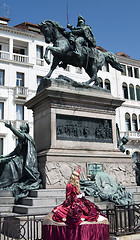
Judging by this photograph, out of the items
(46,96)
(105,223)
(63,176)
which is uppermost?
(46,96)

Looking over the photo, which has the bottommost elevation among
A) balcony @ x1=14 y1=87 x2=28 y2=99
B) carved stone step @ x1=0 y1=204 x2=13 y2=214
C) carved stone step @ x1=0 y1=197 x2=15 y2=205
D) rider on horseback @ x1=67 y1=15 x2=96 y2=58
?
carved stone step @ x1=0 y1=204 x2=13 y2=214

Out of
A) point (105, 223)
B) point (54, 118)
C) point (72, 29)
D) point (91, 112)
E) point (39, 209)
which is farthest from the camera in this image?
point (72, 29)

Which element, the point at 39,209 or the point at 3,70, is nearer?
the point at 39,209

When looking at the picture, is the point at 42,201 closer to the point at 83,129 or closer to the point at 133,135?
the point at 83,129

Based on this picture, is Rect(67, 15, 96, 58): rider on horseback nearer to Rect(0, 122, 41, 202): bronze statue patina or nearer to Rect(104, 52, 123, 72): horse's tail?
Rect(104, 52, 123, 72): horse's tail

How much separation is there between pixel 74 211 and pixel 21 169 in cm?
487

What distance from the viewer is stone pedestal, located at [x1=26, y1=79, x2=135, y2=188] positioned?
982 cm

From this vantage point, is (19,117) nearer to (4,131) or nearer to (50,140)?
(4,131)

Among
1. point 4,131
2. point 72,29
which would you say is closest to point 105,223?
point 72,29

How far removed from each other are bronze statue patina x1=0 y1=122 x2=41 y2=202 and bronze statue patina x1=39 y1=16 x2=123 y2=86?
9.07ft

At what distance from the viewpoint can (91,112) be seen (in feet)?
37.3

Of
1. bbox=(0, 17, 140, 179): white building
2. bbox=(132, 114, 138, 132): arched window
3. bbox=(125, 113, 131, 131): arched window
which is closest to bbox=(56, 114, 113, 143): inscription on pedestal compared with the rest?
bbox=(0, 17, 140, 179): white building

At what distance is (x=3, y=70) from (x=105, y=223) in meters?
30.0

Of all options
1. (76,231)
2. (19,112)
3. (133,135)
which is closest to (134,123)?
(133,135)
